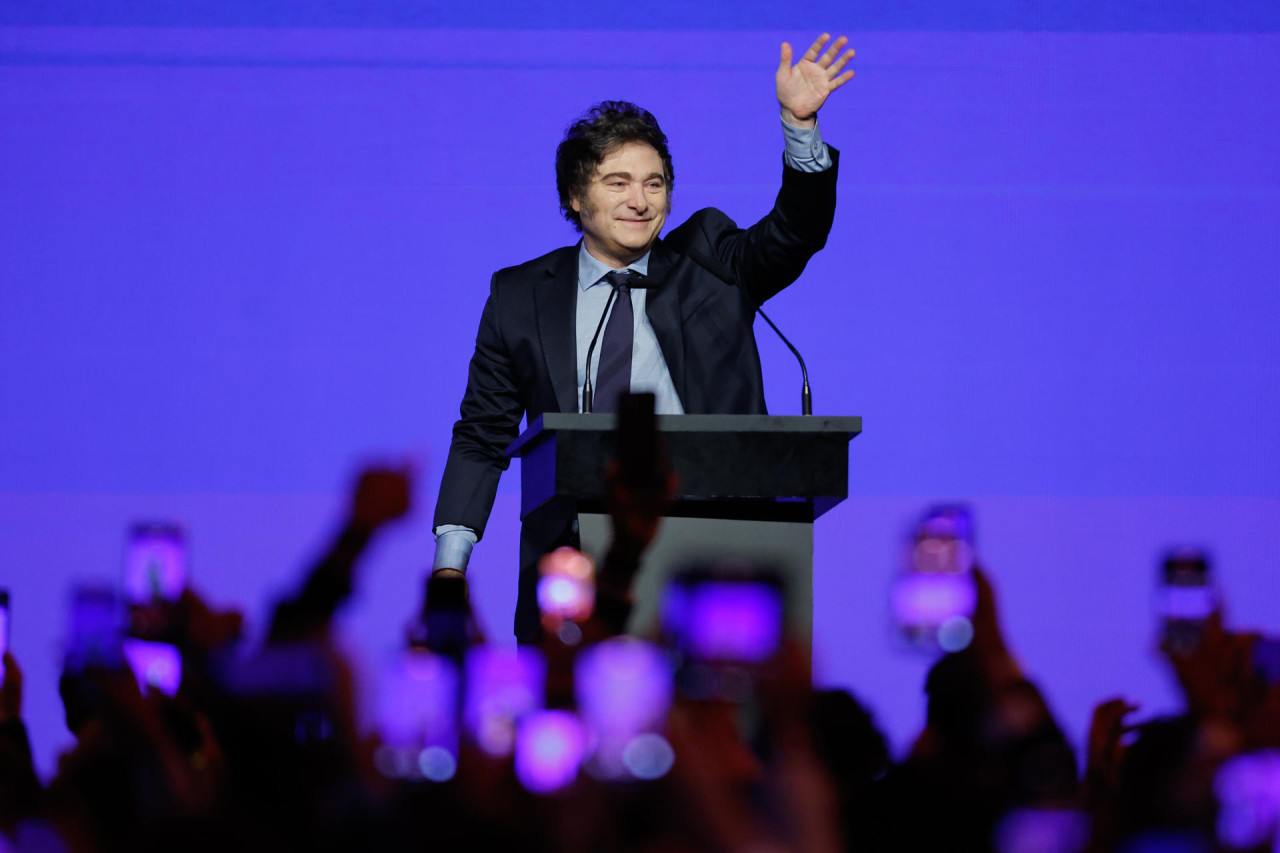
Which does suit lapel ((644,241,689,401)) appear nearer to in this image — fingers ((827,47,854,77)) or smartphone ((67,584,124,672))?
fingers ((827,47,854,77))

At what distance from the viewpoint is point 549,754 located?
2.71ft

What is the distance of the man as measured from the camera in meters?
2.12

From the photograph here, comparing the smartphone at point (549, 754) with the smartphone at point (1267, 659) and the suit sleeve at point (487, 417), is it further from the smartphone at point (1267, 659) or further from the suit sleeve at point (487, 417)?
the suit sleeve at point (487, 417)

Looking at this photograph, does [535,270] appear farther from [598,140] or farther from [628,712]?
[628,712]

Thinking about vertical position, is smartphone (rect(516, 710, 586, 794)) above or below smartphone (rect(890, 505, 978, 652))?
below

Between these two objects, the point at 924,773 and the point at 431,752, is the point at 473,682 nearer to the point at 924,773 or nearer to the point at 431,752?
the point at 431,752

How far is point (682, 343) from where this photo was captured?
2.20 meters

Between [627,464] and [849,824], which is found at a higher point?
[627,464]

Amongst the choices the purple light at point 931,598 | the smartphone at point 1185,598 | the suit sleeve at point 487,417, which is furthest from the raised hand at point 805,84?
the purple light at point 931,598

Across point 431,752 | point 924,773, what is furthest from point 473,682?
point 924,773

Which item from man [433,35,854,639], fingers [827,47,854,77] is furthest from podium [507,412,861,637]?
fingers [827,47,854,77]

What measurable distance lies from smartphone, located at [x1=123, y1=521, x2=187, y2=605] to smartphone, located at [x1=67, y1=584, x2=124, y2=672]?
0.09 feet

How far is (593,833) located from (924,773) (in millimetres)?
255

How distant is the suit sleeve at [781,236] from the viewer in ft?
6.92
